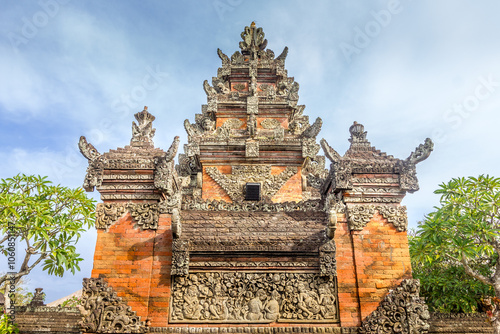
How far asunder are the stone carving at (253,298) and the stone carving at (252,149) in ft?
18.6

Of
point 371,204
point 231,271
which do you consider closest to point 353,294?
point 371,204

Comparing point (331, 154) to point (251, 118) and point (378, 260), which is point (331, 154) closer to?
point (378, 260)

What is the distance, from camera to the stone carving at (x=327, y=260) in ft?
27.5

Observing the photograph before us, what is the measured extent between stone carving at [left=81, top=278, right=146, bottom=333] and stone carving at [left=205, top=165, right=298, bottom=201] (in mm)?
5808

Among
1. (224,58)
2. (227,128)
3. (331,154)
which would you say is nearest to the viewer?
(331,154)

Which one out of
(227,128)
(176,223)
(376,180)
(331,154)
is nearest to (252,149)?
(227,128)

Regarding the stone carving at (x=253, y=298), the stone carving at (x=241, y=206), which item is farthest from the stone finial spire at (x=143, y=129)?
the stone carving at (x=253, y=298)

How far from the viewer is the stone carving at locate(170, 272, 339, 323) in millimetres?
8117

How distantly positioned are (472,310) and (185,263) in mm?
9399

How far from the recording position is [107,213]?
8914mm

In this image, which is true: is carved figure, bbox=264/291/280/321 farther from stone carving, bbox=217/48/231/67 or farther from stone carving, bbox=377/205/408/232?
stone carving, bbox=217/48/231/67

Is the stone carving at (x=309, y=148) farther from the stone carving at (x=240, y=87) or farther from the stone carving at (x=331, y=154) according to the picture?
the stone carving at (x=240, y=87)

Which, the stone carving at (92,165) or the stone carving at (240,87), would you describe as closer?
the stone carving at (92,165)

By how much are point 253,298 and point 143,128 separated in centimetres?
569
